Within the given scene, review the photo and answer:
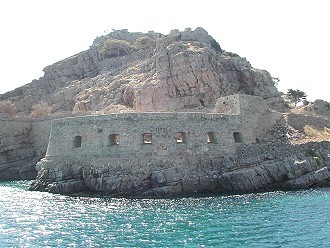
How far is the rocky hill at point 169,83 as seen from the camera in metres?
42.7

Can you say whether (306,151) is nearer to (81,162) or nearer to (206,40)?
(81,162)

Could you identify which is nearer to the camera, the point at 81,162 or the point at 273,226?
the point at 273,226

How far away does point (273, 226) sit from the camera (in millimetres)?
16984

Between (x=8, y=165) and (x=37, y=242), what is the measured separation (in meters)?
31.2

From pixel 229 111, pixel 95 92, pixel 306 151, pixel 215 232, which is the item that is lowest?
pixel 215 232

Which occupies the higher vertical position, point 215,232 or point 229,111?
point 229,111

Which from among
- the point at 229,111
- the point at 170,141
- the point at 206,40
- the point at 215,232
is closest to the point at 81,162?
the point at 170,141

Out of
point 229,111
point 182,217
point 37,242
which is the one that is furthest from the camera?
point 229,111

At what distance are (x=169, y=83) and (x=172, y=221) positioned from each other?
26472 millimetres

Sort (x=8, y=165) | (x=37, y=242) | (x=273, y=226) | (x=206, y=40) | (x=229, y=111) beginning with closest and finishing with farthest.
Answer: (x=37, y=242)
(x=273, y=226)
(x=229, y=111)
(x=8, y=165)
(x=206, y=40)

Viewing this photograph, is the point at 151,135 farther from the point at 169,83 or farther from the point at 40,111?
the point at 40,111

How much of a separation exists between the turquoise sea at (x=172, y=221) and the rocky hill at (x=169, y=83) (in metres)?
18.5

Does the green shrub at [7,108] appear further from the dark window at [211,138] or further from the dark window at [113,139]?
the dark window at [211,138]

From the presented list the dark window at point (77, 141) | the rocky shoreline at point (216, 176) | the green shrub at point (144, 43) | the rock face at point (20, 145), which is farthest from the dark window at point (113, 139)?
the green shrub at point (144, 43)
